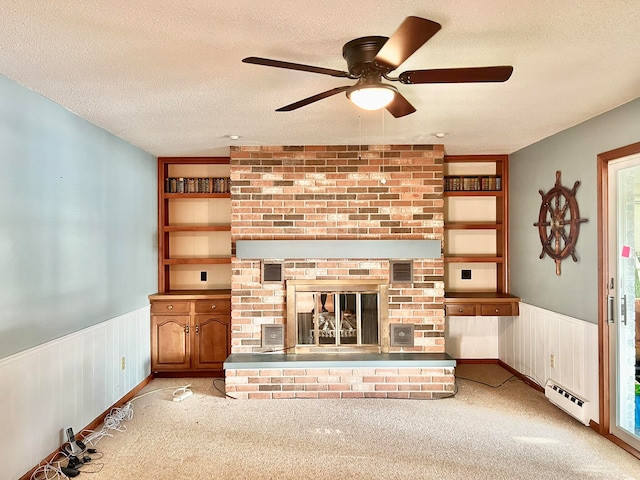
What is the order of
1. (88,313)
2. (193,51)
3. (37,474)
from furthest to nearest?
(88,313)
(37,474)
(193,51)

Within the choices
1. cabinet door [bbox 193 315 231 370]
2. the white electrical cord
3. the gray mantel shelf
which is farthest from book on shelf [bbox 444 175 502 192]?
the white electrical cord

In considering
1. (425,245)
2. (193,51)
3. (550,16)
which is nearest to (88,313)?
(193,51)

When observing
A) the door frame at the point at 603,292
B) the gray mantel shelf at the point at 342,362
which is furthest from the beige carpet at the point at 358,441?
the gray mantel shelf at the point at 342,362

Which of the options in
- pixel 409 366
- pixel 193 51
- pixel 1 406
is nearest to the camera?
pixel 193 51

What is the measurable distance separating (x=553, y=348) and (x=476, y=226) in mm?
1502

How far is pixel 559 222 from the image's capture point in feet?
12.0

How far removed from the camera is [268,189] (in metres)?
4.11

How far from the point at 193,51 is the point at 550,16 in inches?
63.7

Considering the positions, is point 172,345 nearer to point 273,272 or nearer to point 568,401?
point 273,272

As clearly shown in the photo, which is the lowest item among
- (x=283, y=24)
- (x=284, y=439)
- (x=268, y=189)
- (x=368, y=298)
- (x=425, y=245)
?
(x=284, y=439)

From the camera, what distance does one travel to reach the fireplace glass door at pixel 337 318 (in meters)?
4.07

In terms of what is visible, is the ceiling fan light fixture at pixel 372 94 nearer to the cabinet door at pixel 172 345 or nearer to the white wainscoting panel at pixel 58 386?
the white wainscoting panel at pixel 58 386

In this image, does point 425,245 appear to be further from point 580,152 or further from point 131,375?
point 131,375

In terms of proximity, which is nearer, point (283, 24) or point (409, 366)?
point (283, 24)
